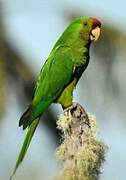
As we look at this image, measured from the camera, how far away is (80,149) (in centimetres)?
256

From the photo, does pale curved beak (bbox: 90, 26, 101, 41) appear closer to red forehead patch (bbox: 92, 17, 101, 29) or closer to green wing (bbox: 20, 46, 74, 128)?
red forehead patch (bbox: 92, 17, 101, 29)

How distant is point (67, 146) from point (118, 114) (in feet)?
4.15

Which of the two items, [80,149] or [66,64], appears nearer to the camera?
[80,149]

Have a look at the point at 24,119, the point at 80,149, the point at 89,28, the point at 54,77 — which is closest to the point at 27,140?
the point at 24,119

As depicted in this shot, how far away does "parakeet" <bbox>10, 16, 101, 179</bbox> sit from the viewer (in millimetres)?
3814

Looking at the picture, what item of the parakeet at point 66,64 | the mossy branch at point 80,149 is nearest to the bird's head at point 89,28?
the parakeet at point 66,64

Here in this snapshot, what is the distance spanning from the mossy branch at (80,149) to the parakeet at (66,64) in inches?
36.0

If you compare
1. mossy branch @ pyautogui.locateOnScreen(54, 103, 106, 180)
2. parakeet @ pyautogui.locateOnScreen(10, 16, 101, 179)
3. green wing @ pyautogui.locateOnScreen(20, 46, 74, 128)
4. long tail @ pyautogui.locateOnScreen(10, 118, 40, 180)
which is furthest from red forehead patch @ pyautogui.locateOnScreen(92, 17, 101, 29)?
mossy branch @ pyautogui.locateOnScreen(54, 103, 106, 180)

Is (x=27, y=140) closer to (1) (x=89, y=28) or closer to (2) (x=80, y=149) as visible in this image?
(2) (x=80, y=149)

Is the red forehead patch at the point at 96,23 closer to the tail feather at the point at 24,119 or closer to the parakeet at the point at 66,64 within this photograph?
the parakeet at the point at 66,64

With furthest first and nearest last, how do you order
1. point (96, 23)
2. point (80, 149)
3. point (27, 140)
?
point (96, 23)
point (27, 140)
point (80, 149)

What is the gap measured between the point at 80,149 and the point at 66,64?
1.43 meters

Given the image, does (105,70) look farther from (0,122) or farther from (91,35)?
(0,122)

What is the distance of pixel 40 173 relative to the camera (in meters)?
3.50
